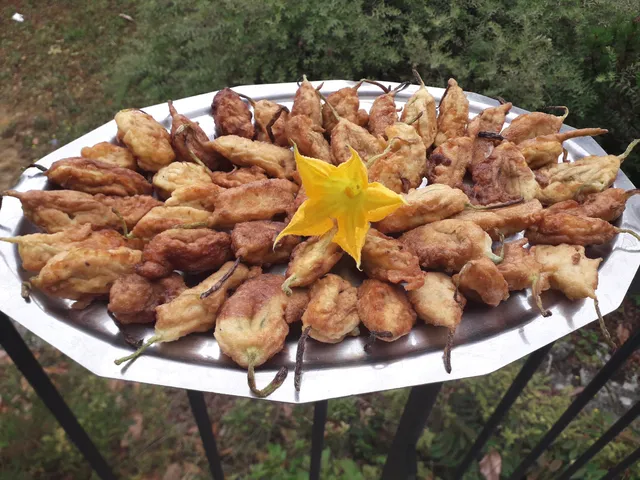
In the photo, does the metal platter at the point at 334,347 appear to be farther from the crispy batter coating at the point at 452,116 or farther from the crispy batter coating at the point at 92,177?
the crispy batter coating at the point at 452,116

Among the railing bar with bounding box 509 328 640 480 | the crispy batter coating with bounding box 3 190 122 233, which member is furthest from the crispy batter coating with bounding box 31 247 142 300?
the railing bar with bounding box 509 328 640 480

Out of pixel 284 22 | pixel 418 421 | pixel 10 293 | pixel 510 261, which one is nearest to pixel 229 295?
pixel 10 293

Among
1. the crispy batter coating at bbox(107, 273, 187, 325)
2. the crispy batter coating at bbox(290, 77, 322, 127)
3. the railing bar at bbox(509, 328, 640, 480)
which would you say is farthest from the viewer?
the crispy batter coating at bbox(290, 77, 322, 127)

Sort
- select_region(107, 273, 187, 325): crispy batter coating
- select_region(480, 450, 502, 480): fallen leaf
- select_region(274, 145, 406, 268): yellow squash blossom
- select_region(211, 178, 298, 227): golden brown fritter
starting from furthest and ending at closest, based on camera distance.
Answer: select_region(480, 450, 502, 480): fallen leaf → select_region(211, 178, 298, 227): golden brown fritter → select_region(107, 273, 187, 325): crispy batter coating → select_region(274, 145, 406, 268): yellow squash blossom

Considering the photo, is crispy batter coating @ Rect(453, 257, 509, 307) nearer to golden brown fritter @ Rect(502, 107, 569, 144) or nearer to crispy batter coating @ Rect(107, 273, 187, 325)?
golden brown fritter @ Rect(502, 107, 569, 144)

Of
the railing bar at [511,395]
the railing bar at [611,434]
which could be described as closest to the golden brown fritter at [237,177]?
the railing bar at [511,395]

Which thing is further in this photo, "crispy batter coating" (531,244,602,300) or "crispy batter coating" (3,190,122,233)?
"crispy batter coating" (3,190,122,233)

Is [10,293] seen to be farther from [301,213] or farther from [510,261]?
[510,261]
